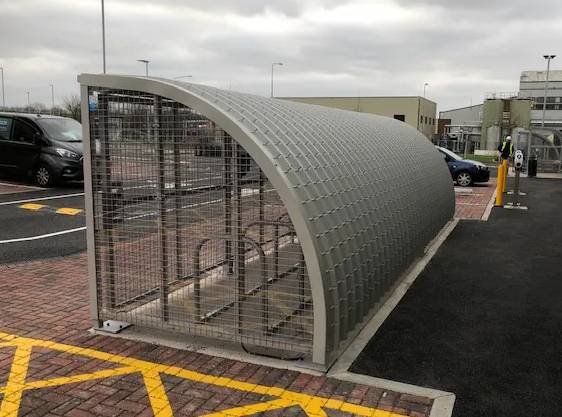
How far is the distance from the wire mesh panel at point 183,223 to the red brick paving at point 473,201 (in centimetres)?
865

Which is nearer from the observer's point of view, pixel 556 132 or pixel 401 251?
pixel 401 251

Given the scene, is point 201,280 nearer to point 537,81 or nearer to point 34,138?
point 34,138

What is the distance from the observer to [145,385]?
417 cm

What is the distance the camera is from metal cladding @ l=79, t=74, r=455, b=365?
4207 millimetres

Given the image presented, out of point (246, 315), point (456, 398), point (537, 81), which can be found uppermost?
point (537, 81)

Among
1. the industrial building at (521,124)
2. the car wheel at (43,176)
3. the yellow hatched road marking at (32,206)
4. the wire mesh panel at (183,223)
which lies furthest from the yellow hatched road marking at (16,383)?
the industrial building at (521,124)

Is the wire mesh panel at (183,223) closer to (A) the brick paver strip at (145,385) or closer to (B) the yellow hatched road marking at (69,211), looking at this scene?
(A) the brick paver strip at (145,385)

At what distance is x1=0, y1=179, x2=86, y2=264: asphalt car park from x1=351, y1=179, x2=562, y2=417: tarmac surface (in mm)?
5378

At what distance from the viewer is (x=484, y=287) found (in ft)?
22.8

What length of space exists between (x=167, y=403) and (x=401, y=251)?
347cm

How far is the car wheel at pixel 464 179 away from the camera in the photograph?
19712mm

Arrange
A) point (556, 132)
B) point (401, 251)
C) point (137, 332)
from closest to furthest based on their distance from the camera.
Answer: point (137, 332), point (401, 251), point (556, 132)

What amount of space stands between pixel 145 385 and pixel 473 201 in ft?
43.1

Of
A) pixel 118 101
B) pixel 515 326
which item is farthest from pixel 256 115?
pixel 515 326
